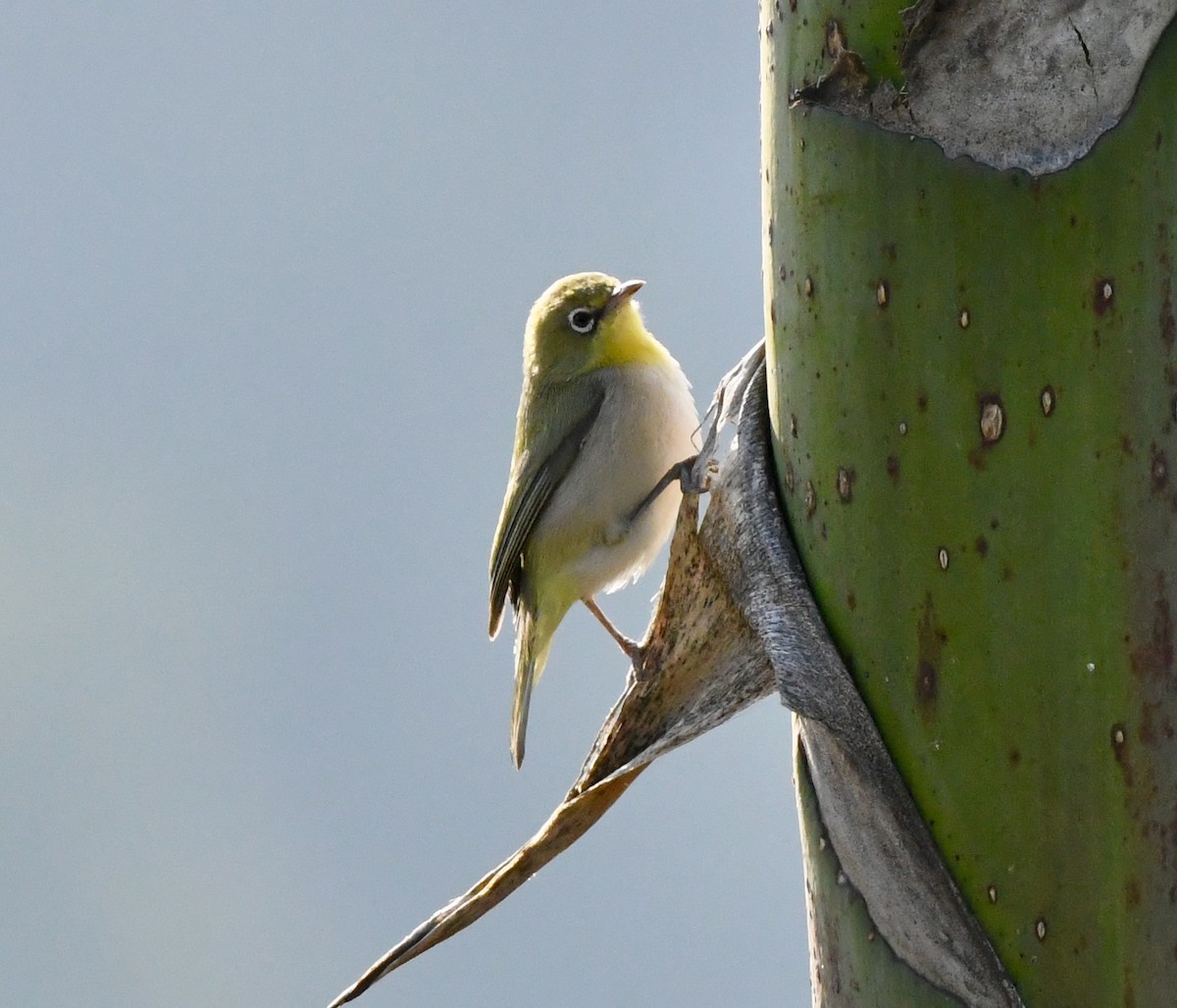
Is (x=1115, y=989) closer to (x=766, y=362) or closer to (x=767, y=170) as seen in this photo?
(x=766, y=362)

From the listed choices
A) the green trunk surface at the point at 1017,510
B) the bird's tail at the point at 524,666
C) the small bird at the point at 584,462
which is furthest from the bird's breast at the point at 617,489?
the green trunk surface at the point at 1017,510

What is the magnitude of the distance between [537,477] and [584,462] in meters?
0.12

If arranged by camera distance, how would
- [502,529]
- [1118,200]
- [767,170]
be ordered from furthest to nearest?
[502,529] → [767,170] → [1118,200]

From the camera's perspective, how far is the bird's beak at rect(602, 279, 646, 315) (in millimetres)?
3154

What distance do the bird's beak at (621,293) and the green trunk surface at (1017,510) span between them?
1960 mm

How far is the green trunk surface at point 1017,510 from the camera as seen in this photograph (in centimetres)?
106

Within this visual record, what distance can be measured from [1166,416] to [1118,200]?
16cm

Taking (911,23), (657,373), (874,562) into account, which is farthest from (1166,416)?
(657,373)

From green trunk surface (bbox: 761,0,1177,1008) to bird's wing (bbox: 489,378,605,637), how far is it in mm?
1905

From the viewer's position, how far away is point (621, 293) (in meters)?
3.15

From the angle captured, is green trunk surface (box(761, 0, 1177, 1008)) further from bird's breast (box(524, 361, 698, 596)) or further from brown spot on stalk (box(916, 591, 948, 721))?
bird's breast (box(524, 361, 698, 596))

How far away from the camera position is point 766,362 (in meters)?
1.34

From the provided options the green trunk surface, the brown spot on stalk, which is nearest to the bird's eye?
the green trunk surface

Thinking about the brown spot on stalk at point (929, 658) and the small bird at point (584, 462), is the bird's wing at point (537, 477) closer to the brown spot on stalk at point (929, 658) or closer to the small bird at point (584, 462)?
the small bird at point (584, 462)
